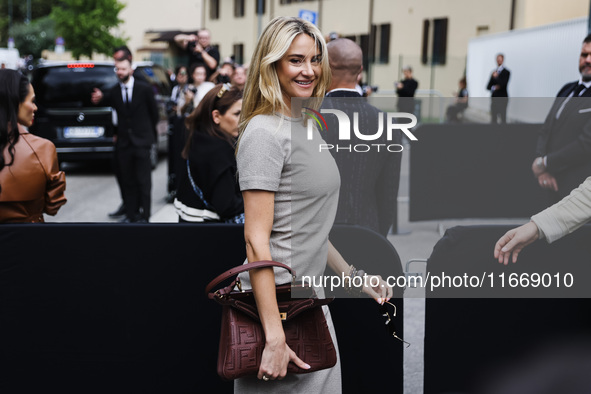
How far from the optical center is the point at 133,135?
8.70 metres

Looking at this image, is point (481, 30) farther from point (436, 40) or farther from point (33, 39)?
point (33, 39)

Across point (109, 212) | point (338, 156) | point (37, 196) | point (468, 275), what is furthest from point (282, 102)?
point (109, 212)

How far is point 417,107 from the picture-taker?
3.14 meters

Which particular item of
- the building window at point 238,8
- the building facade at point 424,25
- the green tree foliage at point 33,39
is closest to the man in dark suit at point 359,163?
the building facade at point 424,25

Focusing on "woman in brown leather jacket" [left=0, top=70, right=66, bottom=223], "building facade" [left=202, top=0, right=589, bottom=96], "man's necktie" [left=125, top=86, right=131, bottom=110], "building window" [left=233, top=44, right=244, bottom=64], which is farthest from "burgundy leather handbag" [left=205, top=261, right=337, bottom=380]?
"building window" [left=233, top=44, right=244, bottom=64]

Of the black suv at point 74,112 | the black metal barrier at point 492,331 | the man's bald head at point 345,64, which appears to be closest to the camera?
the black metal barrier at point 492,331

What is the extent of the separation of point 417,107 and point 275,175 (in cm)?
103

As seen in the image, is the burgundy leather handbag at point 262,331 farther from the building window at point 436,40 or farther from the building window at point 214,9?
the building window at point 214,9

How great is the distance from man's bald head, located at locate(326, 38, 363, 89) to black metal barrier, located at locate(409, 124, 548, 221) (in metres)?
0.92

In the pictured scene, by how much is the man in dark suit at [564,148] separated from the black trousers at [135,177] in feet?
18.5

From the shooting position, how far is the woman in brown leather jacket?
3.74 metres

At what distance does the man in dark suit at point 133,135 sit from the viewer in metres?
8.73

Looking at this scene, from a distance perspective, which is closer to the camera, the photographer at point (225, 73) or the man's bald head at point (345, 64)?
the man's bald head at point (345, 64)

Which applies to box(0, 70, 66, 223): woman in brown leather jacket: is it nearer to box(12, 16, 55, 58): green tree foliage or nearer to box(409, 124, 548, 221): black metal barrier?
box(409, 124, 548, 221): black metal barrier
